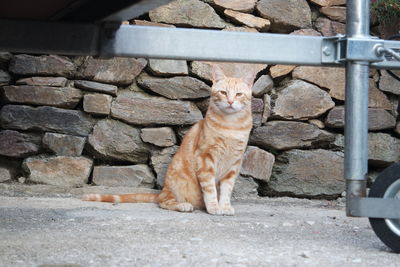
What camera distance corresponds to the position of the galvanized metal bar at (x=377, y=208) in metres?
1.93

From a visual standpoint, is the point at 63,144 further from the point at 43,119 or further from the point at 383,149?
the point at 383,149

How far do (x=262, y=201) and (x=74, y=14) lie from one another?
2.51 metres

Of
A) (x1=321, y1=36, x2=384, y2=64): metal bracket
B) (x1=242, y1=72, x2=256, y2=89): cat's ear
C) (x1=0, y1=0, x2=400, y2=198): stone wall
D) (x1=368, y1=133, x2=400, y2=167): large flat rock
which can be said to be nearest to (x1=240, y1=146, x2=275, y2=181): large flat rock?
(x1=0, y1=0, x2=400, y2=198): stone wall

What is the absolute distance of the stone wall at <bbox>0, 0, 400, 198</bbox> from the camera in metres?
4.20

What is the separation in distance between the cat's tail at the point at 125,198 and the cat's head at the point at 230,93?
697 millimetres

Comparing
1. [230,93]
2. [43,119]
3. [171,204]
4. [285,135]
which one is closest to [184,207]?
[171,204]

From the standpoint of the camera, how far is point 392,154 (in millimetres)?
4461

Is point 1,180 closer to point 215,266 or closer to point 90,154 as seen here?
point 90,154

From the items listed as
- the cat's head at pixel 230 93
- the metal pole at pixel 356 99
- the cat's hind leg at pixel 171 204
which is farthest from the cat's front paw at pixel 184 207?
the metal pole at pixel 356 99

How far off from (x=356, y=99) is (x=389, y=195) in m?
0.38

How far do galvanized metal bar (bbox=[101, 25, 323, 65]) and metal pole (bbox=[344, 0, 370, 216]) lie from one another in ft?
0.74

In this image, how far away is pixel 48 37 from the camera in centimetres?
178

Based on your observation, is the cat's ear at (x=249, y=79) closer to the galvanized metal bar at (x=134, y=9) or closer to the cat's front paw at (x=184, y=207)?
the cat's front paw at (x=184, y=207)

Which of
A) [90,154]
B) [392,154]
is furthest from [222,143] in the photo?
[392,154]
